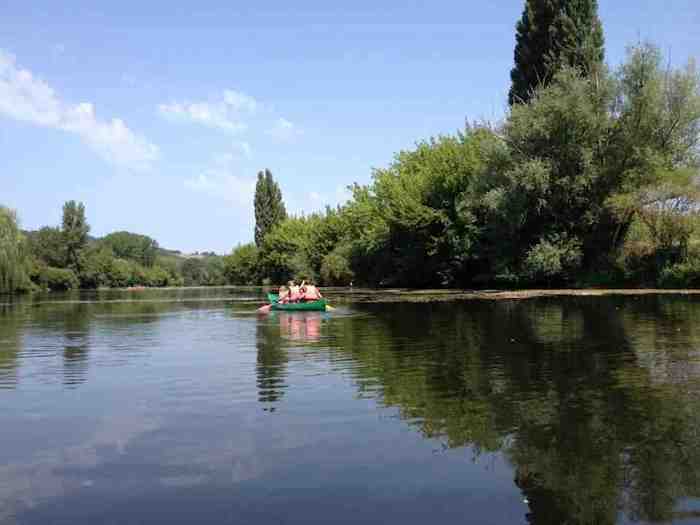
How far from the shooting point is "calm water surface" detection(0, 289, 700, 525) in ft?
21.5

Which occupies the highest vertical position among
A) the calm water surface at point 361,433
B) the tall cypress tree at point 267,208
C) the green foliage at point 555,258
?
the tall cypress tree at point 267,208

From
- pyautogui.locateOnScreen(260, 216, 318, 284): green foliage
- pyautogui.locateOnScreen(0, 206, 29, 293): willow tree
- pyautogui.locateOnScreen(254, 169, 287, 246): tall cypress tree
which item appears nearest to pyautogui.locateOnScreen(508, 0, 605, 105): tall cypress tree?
pyautogui.locateOnScreen(260, 216, 318, 284): green foliage

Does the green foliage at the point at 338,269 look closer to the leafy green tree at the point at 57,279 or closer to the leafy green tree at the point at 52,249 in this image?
the leafy green tree at the point at 57,279

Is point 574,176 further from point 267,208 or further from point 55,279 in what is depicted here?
point 55,279

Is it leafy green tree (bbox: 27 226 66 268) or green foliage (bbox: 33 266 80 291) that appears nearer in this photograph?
green foliage (bbox: 33 266 80 291)

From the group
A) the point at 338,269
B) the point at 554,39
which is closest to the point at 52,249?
the point at 338,269

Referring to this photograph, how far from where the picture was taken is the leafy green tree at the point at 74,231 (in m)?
133

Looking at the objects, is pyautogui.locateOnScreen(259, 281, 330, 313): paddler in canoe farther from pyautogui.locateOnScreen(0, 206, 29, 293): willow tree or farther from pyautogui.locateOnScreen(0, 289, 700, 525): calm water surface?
pyautogui.locateOnScreen(0, 206, 29, 293): willow tree

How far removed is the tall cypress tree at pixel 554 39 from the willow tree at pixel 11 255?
179ft

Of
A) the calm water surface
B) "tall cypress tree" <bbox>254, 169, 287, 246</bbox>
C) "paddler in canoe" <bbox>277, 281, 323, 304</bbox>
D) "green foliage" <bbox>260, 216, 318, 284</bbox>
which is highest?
"tall cypress tree" <bbox>254, 169, 287, 246</bbox>

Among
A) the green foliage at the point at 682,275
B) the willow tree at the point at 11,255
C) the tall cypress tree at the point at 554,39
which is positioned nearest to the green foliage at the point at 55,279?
the willow tree at the point at 11,255

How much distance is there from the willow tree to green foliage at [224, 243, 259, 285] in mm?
52432

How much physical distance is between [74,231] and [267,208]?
39.5 meters

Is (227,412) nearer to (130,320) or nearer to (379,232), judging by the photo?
(130,320)
